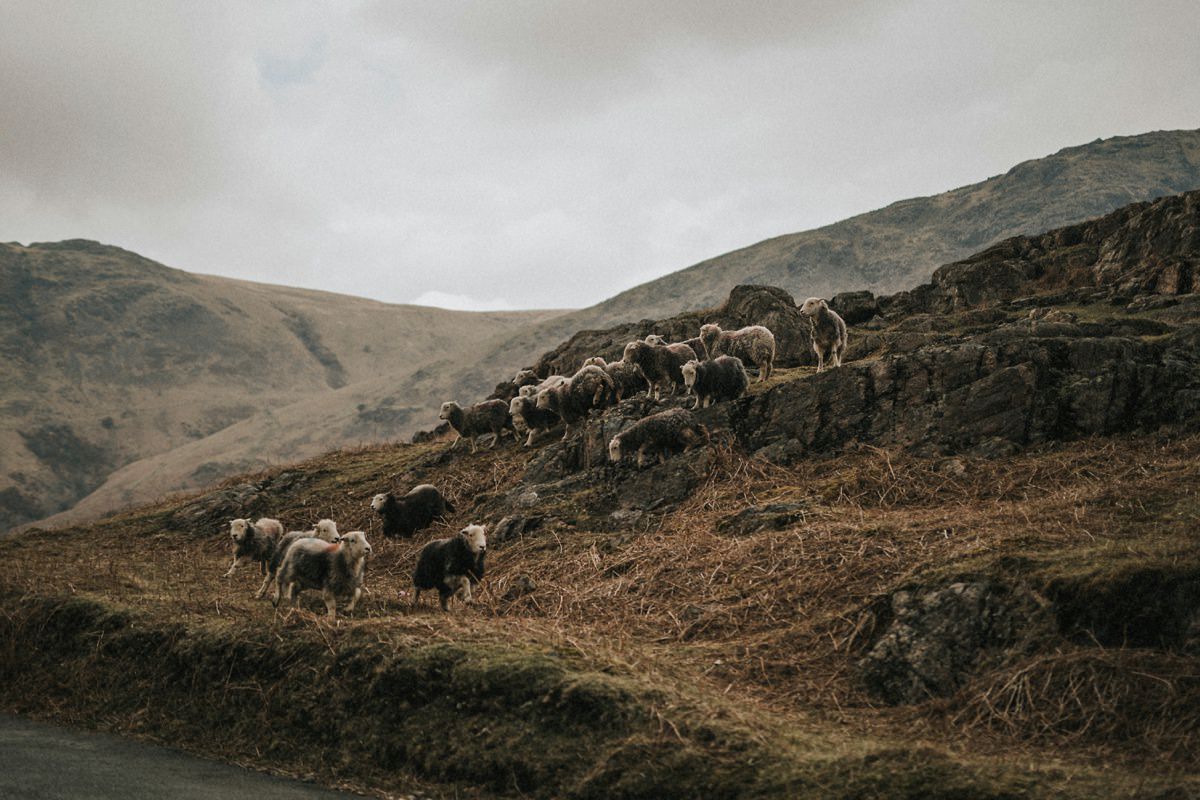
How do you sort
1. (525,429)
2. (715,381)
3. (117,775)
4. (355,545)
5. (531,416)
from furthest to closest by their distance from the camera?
(525,429), (531,416), (715,381), (355,545), (117,775)


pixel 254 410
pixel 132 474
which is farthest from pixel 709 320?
pixel 254 410

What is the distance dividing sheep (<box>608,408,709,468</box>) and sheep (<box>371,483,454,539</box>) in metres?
3.84

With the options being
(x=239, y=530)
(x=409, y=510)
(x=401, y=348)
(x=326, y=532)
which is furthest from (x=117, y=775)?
(x=401, y=348)

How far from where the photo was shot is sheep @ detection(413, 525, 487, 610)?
1033cm

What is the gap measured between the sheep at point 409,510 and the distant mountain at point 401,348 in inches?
2186

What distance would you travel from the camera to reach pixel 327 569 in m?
10.0

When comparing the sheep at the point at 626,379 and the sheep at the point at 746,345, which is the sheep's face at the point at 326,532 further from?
the sheep at the point at 746,345

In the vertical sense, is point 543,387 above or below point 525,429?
above

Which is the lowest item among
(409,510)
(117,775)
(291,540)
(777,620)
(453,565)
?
(777,620)

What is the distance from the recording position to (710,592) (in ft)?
31.0

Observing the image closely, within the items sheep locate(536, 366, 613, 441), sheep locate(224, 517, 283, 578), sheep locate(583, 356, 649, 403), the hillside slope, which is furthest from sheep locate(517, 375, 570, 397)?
sheep locate(224, 517, 283, 578)

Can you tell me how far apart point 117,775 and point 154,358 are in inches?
5443

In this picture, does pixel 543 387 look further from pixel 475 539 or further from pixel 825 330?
pixel 475 539

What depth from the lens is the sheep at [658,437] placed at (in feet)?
46.0
